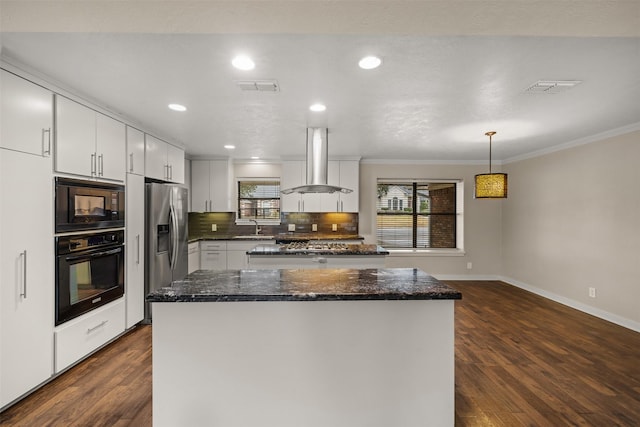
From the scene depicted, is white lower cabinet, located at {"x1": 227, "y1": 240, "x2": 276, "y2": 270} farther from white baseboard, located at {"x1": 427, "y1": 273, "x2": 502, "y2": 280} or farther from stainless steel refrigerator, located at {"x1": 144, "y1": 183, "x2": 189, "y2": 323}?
white baseboard, located at {"x1": 427, "y1": 273, "x2": 502, "y2": 280}

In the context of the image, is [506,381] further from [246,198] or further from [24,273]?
[246,198]

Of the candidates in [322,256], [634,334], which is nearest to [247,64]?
[322,256]

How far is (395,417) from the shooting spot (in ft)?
5.72

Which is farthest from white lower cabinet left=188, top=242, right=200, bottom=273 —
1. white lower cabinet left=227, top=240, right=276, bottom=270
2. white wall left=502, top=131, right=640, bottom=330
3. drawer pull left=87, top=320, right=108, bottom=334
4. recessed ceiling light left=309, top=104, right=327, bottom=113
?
white wall left=502, top=131, right=640, bottom=330

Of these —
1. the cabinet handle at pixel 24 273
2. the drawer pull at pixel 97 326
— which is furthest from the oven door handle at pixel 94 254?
the drawer pull at pixel 97 326

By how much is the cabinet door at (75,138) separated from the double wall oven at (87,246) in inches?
5.0

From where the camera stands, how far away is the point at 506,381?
2439mm

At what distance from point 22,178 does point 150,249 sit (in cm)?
165

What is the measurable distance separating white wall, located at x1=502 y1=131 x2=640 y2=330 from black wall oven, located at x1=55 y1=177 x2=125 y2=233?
562 cm

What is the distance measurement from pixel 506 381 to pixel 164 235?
3.77 meters

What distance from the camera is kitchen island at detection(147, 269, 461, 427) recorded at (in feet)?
5.56

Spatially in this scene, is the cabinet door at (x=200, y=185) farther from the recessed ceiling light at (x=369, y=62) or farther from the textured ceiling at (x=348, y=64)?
the recessed ceiling light at (x=369, y=62)

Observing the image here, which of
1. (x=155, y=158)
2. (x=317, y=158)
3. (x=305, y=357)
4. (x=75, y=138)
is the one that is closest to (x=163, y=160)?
(x=155, y=158)

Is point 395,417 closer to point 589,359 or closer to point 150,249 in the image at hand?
point 589,359
